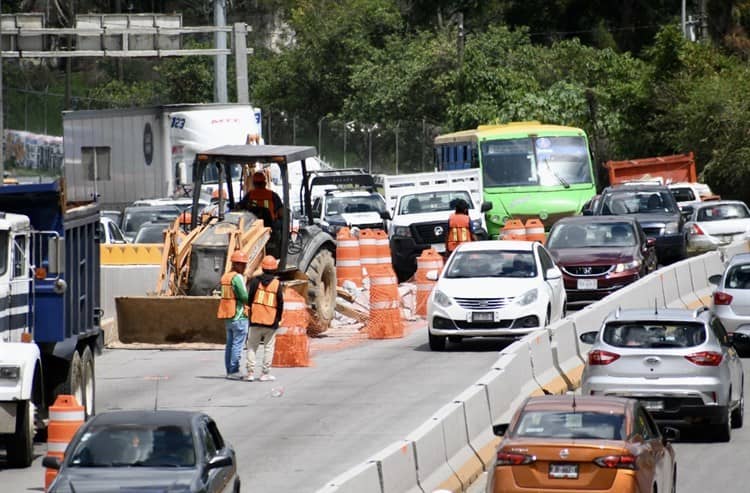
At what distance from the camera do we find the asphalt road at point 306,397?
54.6 ft

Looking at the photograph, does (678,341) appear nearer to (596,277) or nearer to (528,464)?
(528,464)

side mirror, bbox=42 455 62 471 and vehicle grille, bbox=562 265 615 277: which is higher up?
vehicle grille, bbox=562 265 615 277

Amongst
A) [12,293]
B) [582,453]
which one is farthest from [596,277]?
[582,453]

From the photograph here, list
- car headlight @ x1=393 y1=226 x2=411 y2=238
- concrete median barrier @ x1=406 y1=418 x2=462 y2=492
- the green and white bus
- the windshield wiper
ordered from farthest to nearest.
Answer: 1. the windshield wiper
2. the green and white bus
3. car headlight @ x1=393 y1=226 x2=411 y2=238
4. concrete median barrier @ x1=406 y1=418 x2=462 y2=492


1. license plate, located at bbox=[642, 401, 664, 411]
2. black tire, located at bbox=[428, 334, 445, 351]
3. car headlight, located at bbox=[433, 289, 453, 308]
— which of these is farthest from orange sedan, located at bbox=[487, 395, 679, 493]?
black tire, located at bbox=[428, 334, 445, 351]

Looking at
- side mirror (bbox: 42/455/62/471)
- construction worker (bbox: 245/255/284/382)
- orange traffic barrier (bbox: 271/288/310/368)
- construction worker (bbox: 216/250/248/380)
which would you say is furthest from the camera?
orange traffic barrier (bbox: 271/288/310/368)

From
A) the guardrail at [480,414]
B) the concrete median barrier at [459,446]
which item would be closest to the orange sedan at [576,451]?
the guardrail at [480,414]

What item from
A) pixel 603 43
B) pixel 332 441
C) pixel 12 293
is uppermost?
pixel 603 43

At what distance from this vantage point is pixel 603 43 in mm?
85062

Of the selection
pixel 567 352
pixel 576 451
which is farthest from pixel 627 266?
pixel 576 451

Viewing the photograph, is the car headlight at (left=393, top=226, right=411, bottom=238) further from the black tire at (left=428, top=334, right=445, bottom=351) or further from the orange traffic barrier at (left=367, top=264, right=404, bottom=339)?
the black tire at (left=428, top=334, right=445, bottom=351)

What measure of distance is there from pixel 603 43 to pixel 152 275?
58353 mm

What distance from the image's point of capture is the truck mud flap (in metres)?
24.8

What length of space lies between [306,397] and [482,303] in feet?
14.3
